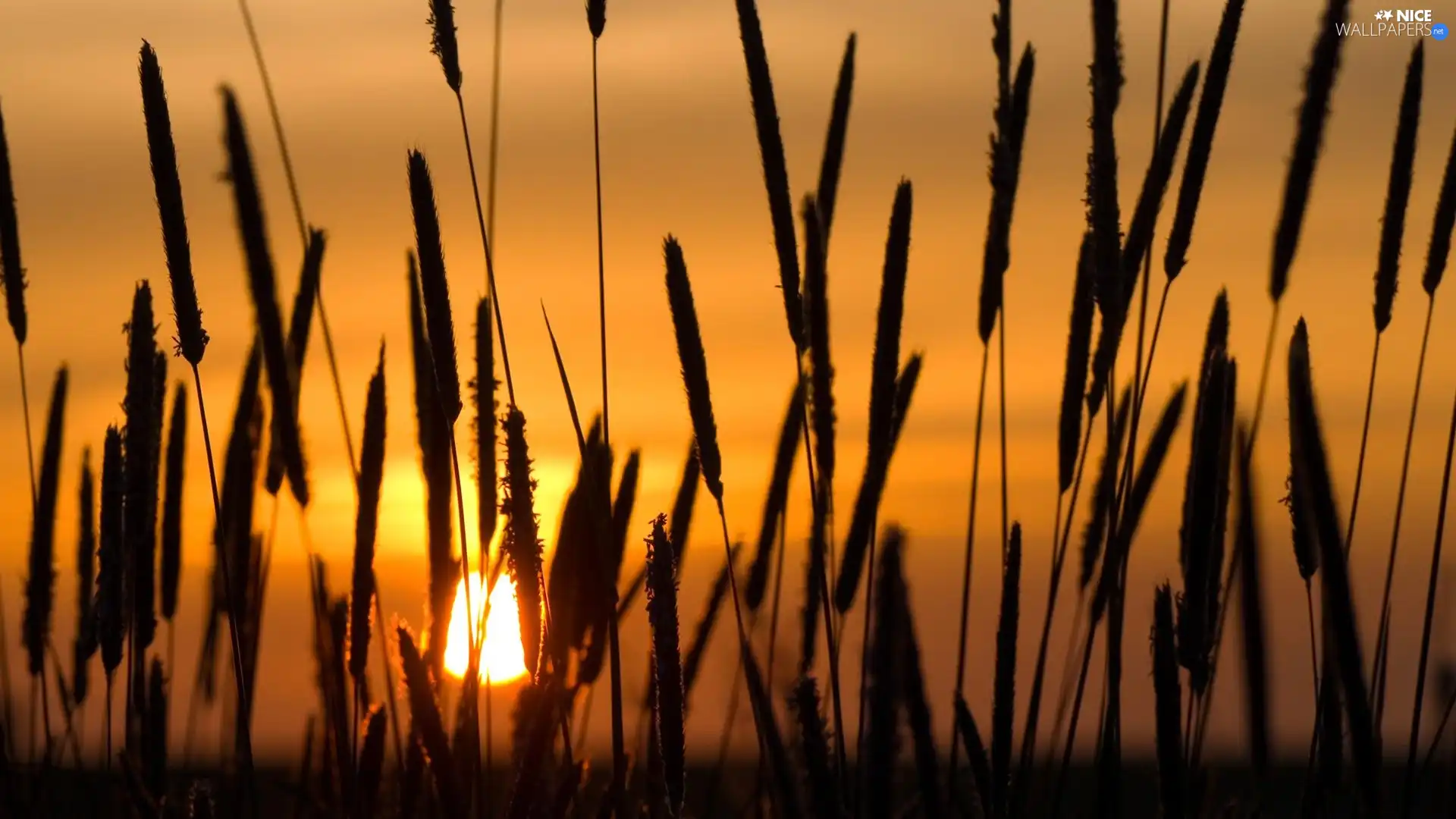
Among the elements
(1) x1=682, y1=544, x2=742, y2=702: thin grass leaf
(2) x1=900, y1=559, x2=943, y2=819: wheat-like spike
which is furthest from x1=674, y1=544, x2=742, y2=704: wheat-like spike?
(2) x1=900, y1=559, x2=943, y2=819: wheat-like spike

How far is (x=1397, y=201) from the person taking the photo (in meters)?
2.17

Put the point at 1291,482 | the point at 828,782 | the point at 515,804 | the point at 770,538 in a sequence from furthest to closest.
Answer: the point at 770,538 < the point at 1291,482 < the point at 515,804 < the point at 828,782

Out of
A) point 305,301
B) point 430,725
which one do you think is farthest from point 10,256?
point 430,725

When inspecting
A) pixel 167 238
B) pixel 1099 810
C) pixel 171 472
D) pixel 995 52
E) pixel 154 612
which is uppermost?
pixel 995 52

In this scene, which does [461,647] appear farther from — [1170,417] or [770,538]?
[1170,417]

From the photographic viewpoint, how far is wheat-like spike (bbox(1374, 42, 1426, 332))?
2154 millimetres

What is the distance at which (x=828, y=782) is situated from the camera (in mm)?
1177

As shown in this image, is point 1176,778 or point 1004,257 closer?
point 1176,778

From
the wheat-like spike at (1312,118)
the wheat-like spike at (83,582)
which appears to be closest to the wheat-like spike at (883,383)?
the wheat-like spike at (1312,118)

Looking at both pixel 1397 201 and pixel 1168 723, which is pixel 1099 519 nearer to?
pixel 1397 201

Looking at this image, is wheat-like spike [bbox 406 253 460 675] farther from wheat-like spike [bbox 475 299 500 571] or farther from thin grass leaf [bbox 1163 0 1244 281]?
thin grass leaf [bbox 1163 0 1244 281]

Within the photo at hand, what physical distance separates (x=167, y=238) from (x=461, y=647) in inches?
30.2

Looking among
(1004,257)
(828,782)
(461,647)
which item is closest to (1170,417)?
(1004,257)

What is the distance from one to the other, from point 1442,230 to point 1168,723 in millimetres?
1180
